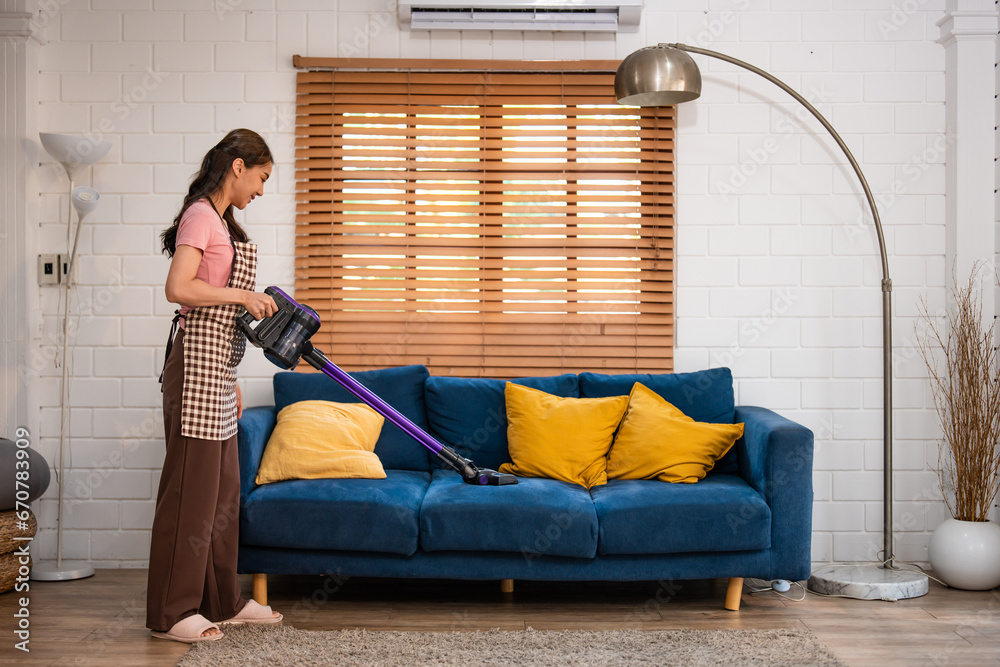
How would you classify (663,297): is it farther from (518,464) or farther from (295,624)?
(295,624)

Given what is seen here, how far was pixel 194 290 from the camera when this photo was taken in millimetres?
2547

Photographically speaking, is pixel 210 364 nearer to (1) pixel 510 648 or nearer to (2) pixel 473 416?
(2) pixel 473 416

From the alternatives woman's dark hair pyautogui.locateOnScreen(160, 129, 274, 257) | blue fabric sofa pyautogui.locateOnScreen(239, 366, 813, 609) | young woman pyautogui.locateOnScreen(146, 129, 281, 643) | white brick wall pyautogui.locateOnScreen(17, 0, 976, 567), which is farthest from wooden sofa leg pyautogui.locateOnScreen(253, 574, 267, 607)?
woman's dark hair pyautogui.locateOnScreen(160, 129, 274, 257)

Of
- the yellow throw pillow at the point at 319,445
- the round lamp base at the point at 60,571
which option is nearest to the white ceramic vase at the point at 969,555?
the yellow throw pillow at the point at 319,445

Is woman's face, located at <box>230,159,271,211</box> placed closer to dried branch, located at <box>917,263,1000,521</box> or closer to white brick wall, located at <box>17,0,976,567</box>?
white brick wall, located at <box>17,0,976,567</box>

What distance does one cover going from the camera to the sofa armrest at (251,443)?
2930mm

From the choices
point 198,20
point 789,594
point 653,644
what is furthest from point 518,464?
point 198,20

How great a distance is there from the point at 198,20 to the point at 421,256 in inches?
57.5

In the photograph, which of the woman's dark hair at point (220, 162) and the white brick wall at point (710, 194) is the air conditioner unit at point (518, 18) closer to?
the white brick wall at point (710, 194)

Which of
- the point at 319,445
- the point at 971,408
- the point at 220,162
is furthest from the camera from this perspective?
the point at 971,408

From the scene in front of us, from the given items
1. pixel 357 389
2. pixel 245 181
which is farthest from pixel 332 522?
pixel 245 181

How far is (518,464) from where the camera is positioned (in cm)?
326

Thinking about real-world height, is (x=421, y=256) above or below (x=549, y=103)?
below

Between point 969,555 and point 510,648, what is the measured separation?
1939 mm
